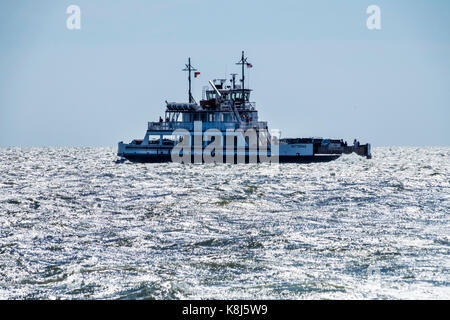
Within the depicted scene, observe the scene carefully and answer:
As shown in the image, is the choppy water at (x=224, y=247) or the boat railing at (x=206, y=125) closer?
the choppy water at (x=224, y=247)

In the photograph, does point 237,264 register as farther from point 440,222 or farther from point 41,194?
point 41,194

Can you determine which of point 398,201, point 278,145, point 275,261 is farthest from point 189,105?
point 275,261

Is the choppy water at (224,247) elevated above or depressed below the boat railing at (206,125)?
below

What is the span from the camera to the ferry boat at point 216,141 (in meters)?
74.4

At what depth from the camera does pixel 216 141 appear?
248ft

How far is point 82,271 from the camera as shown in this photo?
13492mm

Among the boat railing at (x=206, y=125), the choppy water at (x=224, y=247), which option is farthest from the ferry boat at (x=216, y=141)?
the choppy water at (x=224, y=247)

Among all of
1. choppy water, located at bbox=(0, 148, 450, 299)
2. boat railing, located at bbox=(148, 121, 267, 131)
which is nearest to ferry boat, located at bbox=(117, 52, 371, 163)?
boat railing, located at bbox=(148, 121, 267, 131)

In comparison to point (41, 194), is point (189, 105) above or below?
above

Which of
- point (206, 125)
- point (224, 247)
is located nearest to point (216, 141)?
point (206, 125)

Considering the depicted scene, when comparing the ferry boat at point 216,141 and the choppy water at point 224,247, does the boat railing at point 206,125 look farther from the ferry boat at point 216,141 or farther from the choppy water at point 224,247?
the choppy water at point 224,247

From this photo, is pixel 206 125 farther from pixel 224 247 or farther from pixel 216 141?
pixel 224 247
